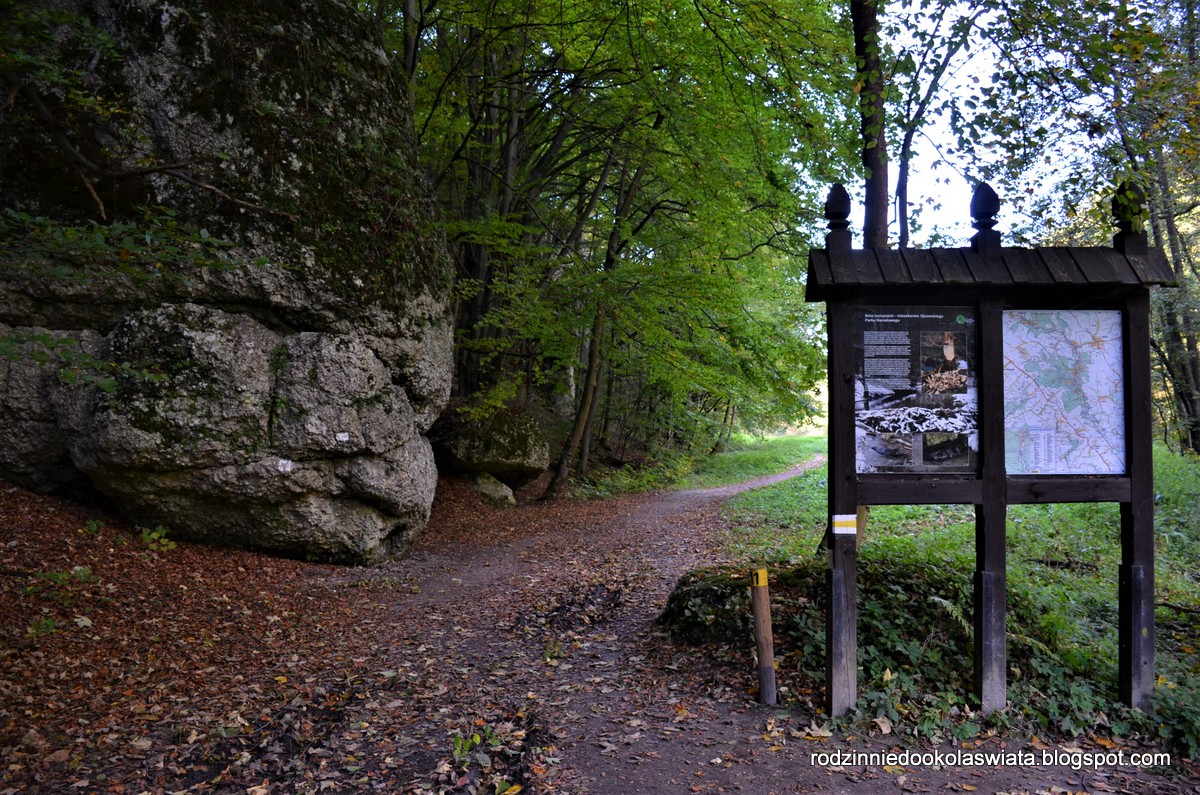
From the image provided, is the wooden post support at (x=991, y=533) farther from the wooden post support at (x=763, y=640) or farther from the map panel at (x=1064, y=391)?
the wooden post support at (x=763, y=640)

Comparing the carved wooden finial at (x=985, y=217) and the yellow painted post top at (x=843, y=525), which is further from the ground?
the carved wooden finial at (x=985, y=217)

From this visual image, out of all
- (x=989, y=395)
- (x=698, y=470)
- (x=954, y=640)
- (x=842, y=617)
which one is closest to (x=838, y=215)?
(x=989, y=395)

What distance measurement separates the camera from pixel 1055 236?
1326 centimetres

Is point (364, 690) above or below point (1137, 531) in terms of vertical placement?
below

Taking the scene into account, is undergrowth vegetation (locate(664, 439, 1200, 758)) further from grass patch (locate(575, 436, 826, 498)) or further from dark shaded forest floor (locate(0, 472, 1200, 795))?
grass patch (locate(575, 436, 826, 498))

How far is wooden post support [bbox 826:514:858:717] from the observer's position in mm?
4406

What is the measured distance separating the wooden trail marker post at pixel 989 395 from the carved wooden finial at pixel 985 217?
0.04 feet

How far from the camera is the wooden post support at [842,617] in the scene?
4.41 meters

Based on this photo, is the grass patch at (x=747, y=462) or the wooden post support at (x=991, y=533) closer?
the wooden post support at (x=991, y=533)

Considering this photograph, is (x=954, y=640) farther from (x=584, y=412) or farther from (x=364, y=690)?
(x=584, y=412)

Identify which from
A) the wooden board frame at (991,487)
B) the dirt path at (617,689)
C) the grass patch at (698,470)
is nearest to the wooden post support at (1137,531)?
the wooden board frame at (991,487)

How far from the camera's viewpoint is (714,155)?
11.1m

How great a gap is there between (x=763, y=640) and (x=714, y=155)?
28.4 feet

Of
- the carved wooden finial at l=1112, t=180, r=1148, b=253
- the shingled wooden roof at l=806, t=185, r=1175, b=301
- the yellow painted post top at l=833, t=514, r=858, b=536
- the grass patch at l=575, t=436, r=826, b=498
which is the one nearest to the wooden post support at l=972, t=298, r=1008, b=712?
the shingled wooden roof at l=806, t=185, r=1175, b=301
